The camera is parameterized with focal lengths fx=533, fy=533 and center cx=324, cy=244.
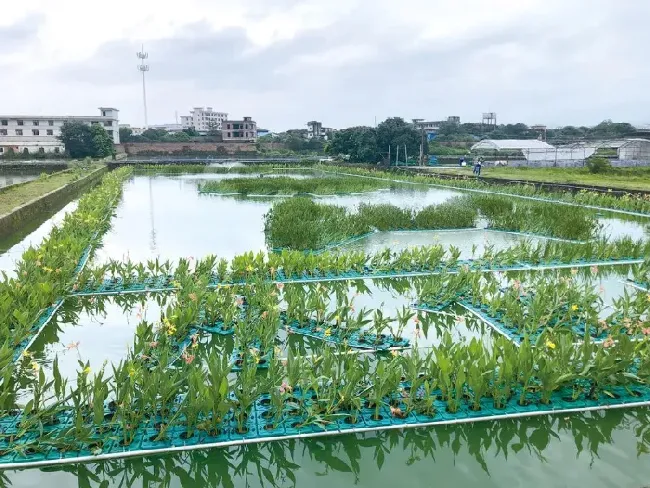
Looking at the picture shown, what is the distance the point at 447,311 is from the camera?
636 cm

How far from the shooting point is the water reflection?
3.31 m

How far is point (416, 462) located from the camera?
139 inches

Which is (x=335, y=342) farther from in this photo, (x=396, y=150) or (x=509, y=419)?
(x=396, y=150)

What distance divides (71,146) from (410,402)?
149 feet

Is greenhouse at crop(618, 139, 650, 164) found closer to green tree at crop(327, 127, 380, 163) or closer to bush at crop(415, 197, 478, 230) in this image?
green tree at crop(327, 127, 380, 163)

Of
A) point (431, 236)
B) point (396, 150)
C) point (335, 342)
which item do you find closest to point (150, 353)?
point (335, 342)

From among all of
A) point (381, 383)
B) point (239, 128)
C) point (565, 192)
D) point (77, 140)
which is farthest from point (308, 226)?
point (239, 128)

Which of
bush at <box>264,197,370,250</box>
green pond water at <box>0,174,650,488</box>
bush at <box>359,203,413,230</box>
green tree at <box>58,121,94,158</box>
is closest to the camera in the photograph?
green pond water at <box>0,174,650,488</box>

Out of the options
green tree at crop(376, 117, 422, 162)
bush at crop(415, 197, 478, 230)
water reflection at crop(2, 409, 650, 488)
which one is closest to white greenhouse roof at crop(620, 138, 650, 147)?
green tree at crop(376, 117, 422, 162)

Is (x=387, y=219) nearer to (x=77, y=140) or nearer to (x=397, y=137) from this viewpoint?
(x=397, y=137)

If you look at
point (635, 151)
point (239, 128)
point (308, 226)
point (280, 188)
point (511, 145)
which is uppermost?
point (239, 128)

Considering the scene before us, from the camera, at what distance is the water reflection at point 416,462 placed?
3.31m

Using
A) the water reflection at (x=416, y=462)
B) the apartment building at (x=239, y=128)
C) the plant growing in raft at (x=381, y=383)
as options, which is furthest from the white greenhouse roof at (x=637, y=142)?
the apartment building at (x=239, y=128)

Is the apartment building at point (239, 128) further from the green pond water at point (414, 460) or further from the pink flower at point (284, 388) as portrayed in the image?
the pink flower at point (284, 388)
